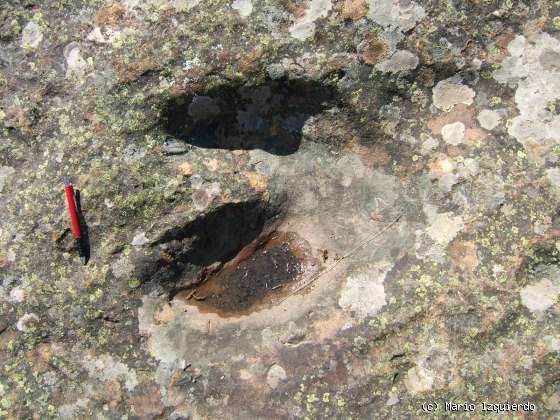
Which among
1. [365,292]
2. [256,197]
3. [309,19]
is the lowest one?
[365,292]

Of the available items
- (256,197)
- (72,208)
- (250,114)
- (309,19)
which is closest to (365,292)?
(256,197)

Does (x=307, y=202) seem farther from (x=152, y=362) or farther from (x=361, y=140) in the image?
(x=152, y=362)

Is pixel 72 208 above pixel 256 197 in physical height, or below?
above

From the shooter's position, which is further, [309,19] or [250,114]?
[250,114]

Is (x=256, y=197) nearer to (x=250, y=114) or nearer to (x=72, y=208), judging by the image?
(x=250, y=114)

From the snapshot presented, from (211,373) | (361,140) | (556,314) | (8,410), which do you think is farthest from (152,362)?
(556,314)

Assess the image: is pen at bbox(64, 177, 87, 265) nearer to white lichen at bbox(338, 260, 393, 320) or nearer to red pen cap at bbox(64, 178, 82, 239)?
red pen cap at bbox(64, 178, 82, 239)
